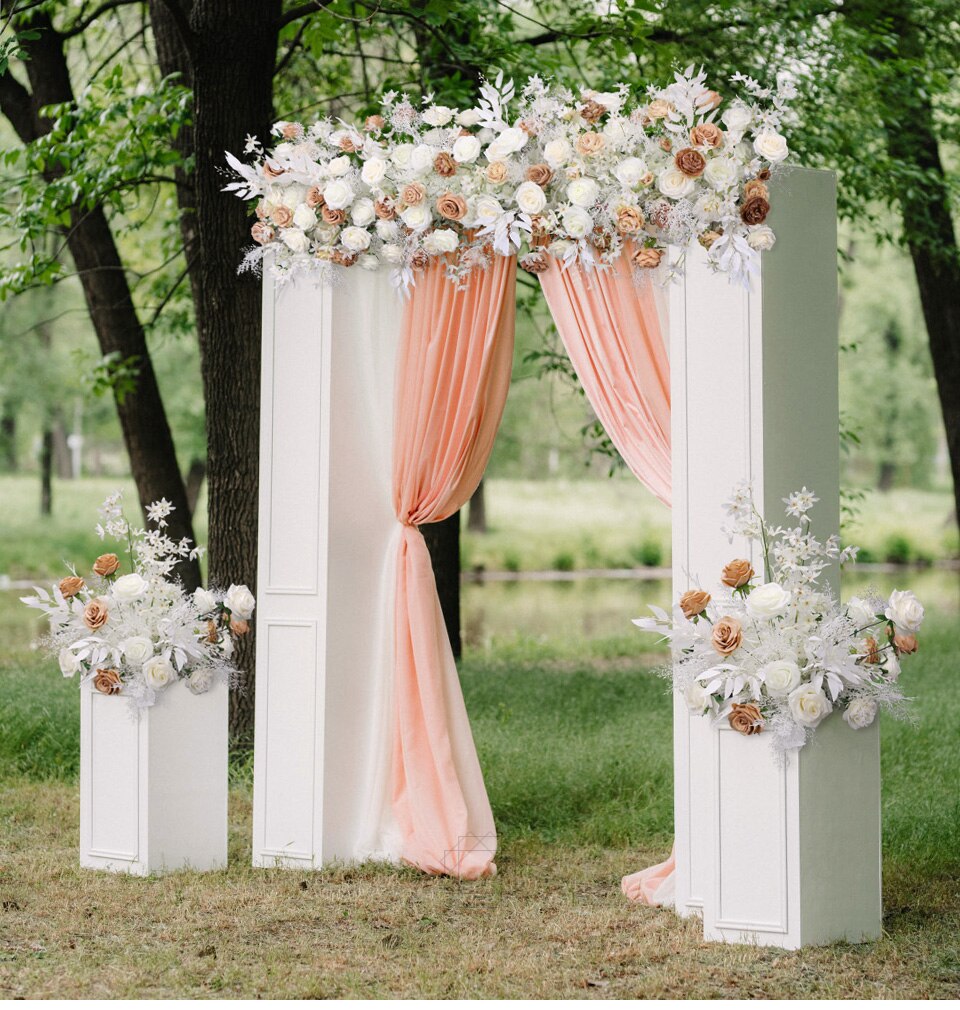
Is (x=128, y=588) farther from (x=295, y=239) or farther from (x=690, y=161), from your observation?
(x=690, y=161)

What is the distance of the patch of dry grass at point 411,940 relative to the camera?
4.04 m

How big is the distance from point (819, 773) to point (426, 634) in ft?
6.16

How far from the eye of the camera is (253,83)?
274 inches

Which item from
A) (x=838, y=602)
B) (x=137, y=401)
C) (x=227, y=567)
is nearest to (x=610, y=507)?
(x=137, y=401)

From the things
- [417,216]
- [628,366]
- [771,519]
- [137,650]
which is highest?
[417,216]

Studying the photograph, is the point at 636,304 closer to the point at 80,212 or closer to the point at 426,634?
the point at 426,634

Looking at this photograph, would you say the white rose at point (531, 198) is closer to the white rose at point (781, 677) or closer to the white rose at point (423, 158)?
the white rose at point (423, 158)

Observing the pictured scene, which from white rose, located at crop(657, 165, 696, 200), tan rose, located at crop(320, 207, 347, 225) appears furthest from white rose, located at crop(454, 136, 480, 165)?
white rose, located at crop(657, 165, 696, 200)

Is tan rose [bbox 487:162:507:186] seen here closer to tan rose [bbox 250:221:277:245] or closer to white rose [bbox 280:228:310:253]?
white rose [bbox 280:228:310:253]

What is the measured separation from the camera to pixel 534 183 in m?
5.18

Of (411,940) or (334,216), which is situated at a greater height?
(334,216)

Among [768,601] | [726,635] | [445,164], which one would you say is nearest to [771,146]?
[445,164]

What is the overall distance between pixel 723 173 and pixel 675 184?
18cm

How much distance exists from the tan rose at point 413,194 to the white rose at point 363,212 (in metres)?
0.17
